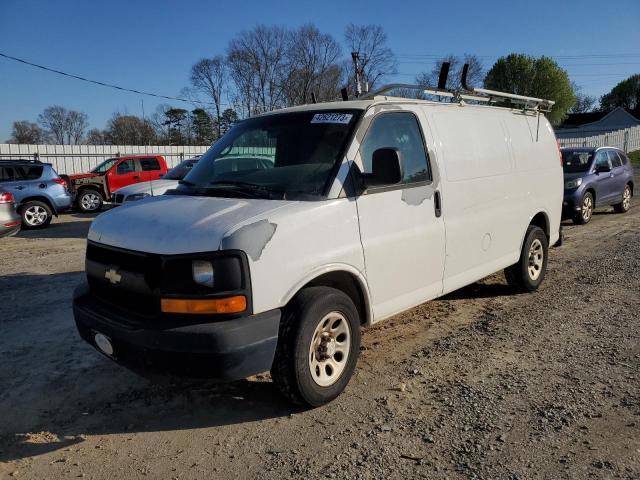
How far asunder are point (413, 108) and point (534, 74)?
7230 cm

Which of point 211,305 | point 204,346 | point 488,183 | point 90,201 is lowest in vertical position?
point 204,346

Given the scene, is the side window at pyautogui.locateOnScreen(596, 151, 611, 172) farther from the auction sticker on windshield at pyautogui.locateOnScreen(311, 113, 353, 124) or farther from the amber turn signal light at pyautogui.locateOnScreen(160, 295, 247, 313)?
the amber turn signal light at pyautogui.locateOnScreen(160, 295, 247, 313)

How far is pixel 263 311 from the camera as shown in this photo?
10.1 ft

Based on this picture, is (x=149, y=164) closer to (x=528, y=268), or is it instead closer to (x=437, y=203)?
(x=528, y=268)

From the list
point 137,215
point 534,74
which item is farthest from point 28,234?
point 534,74

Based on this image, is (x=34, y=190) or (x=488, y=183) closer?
(x=488, y=183)

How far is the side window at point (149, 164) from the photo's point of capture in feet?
58.7

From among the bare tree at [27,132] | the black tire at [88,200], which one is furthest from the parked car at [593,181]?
the bare tree at [27,132]

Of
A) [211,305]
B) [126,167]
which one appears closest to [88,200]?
[126,167]

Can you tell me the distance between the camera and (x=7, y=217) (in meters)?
8.52

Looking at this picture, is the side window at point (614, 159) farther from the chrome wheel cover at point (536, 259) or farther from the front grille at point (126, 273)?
the front grille at point (126, 273)

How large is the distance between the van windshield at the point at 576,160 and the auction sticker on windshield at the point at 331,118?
997cm

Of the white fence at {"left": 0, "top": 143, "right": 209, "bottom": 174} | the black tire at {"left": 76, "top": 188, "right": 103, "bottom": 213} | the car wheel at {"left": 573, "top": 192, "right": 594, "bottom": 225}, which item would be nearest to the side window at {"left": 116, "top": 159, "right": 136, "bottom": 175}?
the black tire at {"left": 76, "top": 188, "right": 103, "bottom": 213}

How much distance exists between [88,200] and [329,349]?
51.4 feet
